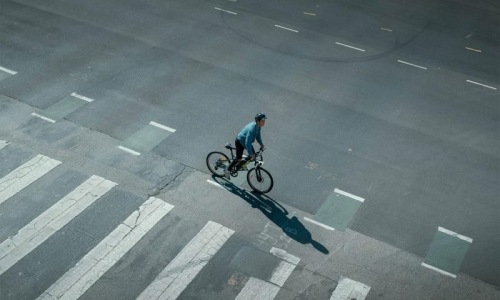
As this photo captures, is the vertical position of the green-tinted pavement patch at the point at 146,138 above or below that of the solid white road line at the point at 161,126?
below

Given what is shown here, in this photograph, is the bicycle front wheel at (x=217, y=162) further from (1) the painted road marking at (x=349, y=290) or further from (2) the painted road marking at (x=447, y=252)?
(2) the painted road marking at (x=447, y=252)

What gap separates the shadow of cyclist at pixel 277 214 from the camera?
463 inches

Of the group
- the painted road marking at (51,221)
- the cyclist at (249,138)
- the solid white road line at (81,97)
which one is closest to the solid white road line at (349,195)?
the cyclist at (249,138)

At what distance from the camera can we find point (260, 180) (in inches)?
509

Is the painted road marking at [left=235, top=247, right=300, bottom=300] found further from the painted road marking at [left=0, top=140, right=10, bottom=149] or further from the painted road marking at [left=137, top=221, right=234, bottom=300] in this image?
the painted road marking at [left=0, top=140, right=10, bottom=149]

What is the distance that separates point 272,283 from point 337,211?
2.77 m

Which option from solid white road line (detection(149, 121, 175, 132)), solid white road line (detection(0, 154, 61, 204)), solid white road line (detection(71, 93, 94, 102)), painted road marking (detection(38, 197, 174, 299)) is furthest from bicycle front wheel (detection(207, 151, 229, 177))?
solid white road line (detection(71, 93, 94, 102))

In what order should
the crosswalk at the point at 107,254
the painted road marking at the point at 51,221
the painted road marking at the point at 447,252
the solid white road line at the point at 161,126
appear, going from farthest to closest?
the solid white road line at the point at 161,126, the painted road marking at the point at 447,252, the painted road marking at the point at 51,221, the crosswalk at the point at 107,254

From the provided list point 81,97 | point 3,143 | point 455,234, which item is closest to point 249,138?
point 455,234

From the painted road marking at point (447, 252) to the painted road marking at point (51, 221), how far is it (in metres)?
7.56

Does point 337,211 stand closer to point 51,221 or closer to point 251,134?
point 251,134

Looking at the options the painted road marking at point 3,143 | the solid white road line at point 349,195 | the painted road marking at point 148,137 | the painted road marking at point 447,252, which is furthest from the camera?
the painted road marking at point 148,137

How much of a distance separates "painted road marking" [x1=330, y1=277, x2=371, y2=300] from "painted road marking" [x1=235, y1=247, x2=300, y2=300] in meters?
1.01

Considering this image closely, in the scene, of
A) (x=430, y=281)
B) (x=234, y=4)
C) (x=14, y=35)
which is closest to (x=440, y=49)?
(x=234, y=4)
